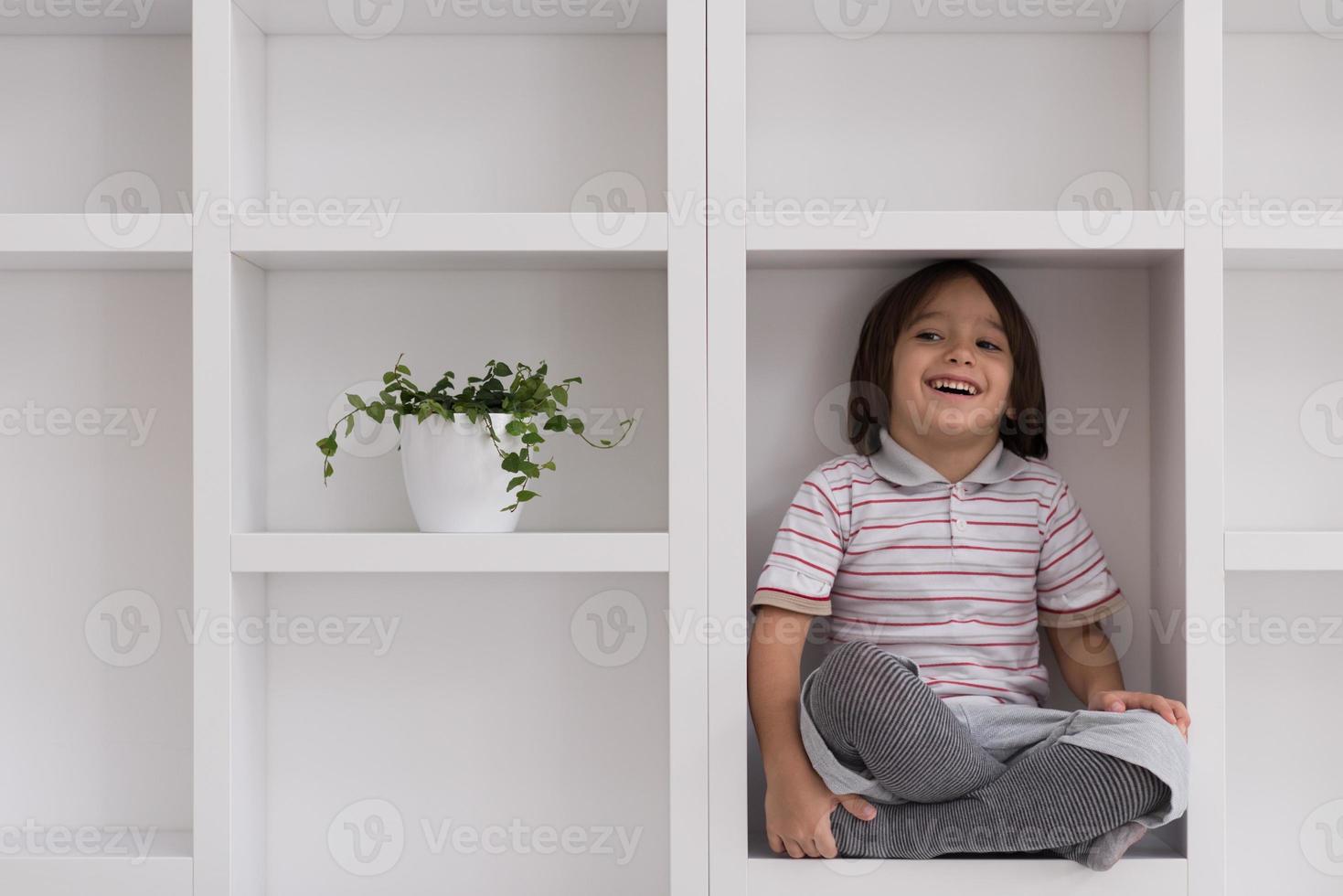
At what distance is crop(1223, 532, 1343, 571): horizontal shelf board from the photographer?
1.02 metres

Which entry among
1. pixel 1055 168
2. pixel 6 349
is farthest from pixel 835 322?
pixel 6 349

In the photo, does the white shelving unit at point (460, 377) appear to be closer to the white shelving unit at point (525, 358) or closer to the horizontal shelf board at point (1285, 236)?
the white shelving unit at point (525, 358)

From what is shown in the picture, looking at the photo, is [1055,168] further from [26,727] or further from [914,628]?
[26,727]

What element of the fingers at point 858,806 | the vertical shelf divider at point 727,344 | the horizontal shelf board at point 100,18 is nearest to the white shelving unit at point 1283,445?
the fingers at point 858,806

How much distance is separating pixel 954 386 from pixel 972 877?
1.61ft

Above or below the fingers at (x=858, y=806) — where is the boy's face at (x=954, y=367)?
above

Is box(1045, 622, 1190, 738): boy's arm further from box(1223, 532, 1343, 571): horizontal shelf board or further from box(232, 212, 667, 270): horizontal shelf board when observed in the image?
box(232, 212, 667, 270): horizontal shelf board

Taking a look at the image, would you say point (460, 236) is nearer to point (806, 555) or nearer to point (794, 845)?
point (806, 555)

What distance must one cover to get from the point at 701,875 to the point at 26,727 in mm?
808

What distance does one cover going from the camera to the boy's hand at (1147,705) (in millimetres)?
1002

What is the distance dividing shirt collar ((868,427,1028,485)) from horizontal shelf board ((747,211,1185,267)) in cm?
22

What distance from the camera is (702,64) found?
1037mm

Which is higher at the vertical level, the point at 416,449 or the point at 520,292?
the point at 520,292

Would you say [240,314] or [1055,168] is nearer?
[240,314]
